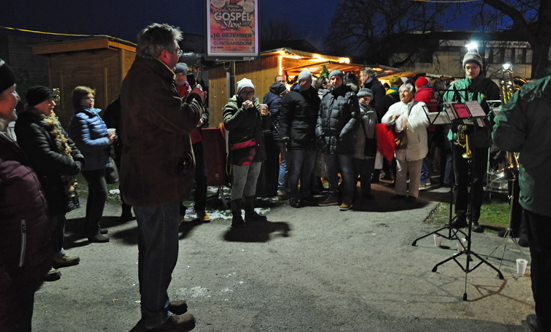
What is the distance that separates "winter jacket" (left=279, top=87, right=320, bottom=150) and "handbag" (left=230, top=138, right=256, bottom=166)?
1.52 meters

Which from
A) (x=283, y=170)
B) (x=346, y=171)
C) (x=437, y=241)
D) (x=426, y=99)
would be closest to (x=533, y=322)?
(x=437, y=241)

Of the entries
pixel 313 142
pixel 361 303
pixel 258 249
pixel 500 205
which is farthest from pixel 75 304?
pixel 500 205

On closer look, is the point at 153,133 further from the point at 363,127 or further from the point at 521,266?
the point at 363,127

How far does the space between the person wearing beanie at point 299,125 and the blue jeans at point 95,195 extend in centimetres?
315

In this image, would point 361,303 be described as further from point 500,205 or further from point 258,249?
point 500,205

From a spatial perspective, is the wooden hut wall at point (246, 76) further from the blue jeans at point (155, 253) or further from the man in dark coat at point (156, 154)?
the blue jeans at point (155, 253)

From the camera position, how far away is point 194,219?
664 cm

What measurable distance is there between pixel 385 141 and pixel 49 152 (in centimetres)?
551

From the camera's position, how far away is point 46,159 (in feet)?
13.9

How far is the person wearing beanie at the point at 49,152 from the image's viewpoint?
13.8 ft

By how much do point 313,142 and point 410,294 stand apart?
4069 millimetres

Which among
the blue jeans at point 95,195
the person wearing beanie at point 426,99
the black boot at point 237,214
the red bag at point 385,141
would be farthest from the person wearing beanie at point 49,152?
the person wearing beanie at point 426,99

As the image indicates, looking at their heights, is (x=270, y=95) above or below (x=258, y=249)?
above

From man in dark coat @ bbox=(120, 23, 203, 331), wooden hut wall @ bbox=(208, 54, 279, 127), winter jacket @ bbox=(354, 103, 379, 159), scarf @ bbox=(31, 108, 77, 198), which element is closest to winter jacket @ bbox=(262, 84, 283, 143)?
winter jacket @ bbox=(354, 103, 379, 159)
